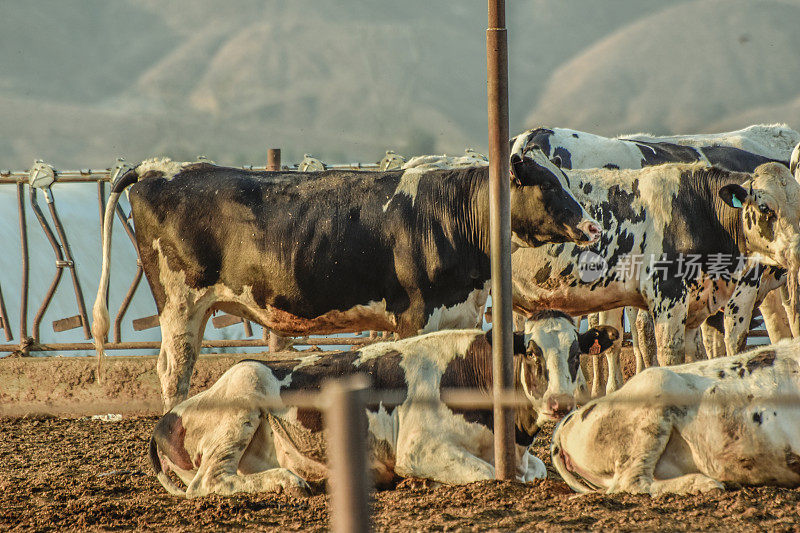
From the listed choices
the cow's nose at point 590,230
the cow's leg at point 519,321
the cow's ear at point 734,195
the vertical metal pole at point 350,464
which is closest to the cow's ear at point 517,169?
the cow's nose at point 590,230

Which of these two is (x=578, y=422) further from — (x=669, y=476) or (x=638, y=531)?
(x=638, y=531)

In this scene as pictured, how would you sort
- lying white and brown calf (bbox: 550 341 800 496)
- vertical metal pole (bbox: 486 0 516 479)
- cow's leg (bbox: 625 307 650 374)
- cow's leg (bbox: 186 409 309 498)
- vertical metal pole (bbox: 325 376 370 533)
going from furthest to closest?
cow's leg (bbox: 625 307 650 374) → cow's leg (bbox: 186 409 309 498) → vertical metal pole (bbox: 486 0 516 479) → lying white and brown calf (bbox: 550 341 800 496) → vertical metal pole (bbox: 325 376 370 533)

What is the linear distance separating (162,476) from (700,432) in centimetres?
292

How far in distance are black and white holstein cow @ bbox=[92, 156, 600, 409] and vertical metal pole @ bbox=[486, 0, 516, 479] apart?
2.34m

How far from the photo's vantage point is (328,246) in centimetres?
764

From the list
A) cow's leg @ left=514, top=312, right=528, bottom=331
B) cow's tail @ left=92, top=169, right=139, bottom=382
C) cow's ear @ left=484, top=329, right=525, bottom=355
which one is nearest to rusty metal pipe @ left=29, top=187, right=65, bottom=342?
cow's tail @ left=92, top=169, right=139, bottom=382

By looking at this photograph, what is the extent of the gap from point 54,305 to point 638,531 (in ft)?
46.5

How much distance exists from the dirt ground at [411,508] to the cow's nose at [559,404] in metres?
0.35

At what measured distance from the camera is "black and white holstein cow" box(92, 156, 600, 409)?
7500 millimetres

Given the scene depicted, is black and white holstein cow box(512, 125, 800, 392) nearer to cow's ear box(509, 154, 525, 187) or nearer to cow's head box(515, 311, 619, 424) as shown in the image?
cow's ear box(509, 154, 525, 187)

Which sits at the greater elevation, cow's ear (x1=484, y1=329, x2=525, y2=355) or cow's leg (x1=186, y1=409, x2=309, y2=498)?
cow's ear (x1=484, y1=329, x2=525, y2=355)

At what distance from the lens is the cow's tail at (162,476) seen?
5837 mm

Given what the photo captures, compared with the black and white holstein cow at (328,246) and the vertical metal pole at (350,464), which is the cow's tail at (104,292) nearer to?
the black and white holstein cow at (328,246)

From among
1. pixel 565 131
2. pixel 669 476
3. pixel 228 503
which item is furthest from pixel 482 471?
pixel 565 131
